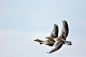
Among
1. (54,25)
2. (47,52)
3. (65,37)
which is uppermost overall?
(54,25)

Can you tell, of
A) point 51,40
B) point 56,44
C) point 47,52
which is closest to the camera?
point 47,52

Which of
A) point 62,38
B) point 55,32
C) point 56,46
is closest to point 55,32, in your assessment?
point 55,32

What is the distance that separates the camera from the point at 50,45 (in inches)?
2707

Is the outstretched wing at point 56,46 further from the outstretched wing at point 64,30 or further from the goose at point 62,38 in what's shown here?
the outstretched wing at point 64,30

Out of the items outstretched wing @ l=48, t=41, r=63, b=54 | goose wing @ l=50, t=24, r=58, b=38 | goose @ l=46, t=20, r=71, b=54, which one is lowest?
outstretched wing @ l=48, t=41, r=63, b=54

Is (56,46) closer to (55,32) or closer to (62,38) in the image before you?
(62,38)

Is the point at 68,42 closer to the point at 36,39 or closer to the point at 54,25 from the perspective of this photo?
the point at 54,25

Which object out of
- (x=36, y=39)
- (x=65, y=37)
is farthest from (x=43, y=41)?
(x=65, y=37)

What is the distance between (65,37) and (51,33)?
5.92 meters

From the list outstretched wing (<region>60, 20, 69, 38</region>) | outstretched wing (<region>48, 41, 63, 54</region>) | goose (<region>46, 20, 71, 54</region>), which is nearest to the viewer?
outstretched wing (<region>48, 41, 63, 54</region>)

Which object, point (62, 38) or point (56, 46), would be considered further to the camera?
point (62, 38)

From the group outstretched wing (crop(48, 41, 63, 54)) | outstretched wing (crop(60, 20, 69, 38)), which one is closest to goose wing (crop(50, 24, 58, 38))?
outstretched wing (crop(60, 20, 69, 38))

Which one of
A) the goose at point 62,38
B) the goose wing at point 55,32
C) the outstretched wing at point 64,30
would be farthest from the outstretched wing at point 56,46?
the goose wing at point 55,32

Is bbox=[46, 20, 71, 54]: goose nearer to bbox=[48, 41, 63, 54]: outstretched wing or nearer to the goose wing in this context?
bbox=[48, 41, 63, 54]: outstretched wing
